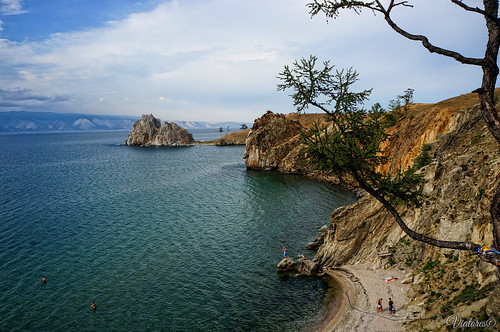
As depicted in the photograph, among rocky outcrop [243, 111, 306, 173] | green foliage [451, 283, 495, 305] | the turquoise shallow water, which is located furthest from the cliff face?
green foliage [451, 283, 495, 305]

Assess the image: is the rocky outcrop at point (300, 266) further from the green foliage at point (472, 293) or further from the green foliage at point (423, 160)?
the green foliage at point (423, 160)

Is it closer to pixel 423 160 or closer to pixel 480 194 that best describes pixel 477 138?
pixel 423 160

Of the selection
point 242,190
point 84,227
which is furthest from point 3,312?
point 242,190

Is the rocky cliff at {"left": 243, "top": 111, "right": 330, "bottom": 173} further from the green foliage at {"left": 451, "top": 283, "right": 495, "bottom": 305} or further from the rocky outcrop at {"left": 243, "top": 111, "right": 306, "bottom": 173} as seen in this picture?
the green foliage at {"left": 451, "top": 283, "right": 495, "bottom": 305}

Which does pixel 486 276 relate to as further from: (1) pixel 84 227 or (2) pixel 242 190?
(2) pixel 242 190

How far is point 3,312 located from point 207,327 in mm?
22088

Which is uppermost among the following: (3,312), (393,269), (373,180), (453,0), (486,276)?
(453,0)

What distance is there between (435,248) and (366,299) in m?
8.89

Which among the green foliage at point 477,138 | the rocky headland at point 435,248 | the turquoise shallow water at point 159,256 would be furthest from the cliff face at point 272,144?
the green foliage at point 477,138

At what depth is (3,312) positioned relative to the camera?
1278 inches

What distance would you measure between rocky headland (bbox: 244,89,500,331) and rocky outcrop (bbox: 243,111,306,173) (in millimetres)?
65983

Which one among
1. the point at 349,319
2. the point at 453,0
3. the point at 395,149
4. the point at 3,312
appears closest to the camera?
the point at 453,0

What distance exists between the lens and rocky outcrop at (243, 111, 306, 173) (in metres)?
116

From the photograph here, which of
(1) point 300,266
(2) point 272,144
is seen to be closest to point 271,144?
(2) point 272,144
